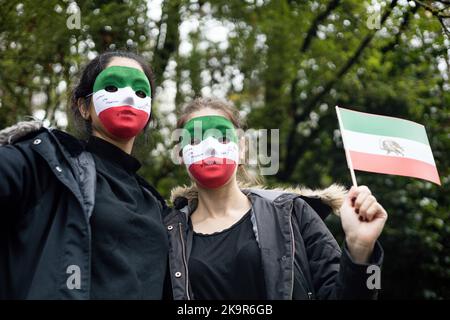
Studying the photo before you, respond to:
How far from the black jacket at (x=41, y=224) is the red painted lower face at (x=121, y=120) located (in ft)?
1.60

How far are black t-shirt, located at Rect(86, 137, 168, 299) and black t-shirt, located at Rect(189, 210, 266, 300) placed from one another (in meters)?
0.19

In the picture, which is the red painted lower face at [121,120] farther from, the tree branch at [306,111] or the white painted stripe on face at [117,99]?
the tree branch at [306,111]

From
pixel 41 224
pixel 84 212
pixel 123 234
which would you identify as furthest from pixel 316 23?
pixel 41 224

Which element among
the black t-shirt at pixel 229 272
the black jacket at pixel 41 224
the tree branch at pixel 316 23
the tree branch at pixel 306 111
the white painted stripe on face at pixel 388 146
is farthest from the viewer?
the tree branch at pixel 306 111

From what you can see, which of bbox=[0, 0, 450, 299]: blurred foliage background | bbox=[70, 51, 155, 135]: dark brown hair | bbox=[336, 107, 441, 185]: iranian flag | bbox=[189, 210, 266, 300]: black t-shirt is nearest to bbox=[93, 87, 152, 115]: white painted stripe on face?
bbox=[70, 51, 155, 135]: dark brown hair

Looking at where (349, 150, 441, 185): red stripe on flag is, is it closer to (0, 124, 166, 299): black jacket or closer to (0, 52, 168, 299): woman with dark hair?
(0, 52, 168, 299): woman with dark hair

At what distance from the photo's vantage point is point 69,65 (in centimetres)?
585

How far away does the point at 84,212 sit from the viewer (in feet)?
8.76

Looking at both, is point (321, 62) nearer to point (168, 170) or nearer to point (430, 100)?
point (430, 100)

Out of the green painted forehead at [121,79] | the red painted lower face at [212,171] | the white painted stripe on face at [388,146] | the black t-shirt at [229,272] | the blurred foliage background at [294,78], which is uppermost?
the blurred foliage background at [294,78]

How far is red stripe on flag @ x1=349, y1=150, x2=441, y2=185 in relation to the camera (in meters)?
3.30

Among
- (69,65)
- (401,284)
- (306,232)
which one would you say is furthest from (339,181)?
(306,232)

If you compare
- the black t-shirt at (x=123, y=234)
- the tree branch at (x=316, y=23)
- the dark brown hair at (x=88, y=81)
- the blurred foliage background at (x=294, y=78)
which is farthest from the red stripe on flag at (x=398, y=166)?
the tree branch at (x=316, y=23)

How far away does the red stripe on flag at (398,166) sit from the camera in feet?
10.8
